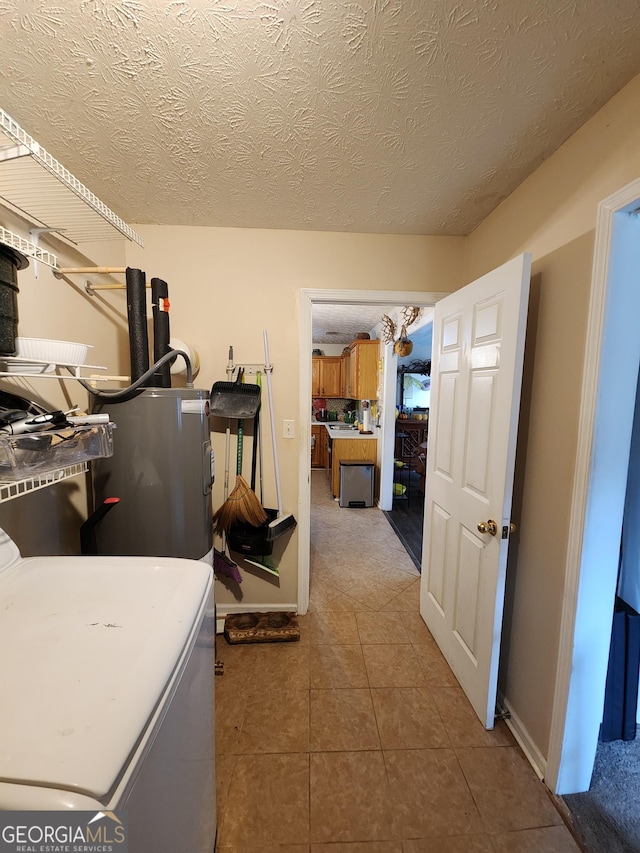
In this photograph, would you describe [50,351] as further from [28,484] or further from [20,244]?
[28,484]

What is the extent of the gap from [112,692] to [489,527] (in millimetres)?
1328

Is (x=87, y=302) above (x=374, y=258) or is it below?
below

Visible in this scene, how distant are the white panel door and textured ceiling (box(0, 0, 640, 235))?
0.47 metres

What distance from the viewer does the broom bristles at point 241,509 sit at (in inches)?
74.7

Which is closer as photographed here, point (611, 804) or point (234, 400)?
point (611, 804)

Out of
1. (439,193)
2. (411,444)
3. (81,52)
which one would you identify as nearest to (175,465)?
(81,52)

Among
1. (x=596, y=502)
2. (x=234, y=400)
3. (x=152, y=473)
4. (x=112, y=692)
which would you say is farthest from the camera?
(x=234, y=400)

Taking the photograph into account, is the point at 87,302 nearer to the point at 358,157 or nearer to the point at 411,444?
the point at 358,157

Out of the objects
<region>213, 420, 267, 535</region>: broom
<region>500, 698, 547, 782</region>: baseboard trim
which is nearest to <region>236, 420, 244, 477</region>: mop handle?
<region>213, 420, 267, 535</region>: broom

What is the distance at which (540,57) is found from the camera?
88 centimetres

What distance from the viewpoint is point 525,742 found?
4.37 ft

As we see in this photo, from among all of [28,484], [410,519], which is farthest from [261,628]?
[410,519]

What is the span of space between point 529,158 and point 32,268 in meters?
1.96

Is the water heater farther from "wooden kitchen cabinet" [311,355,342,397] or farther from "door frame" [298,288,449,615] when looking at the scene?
"wooden kitchen cabinet" [311,355,342,397]
